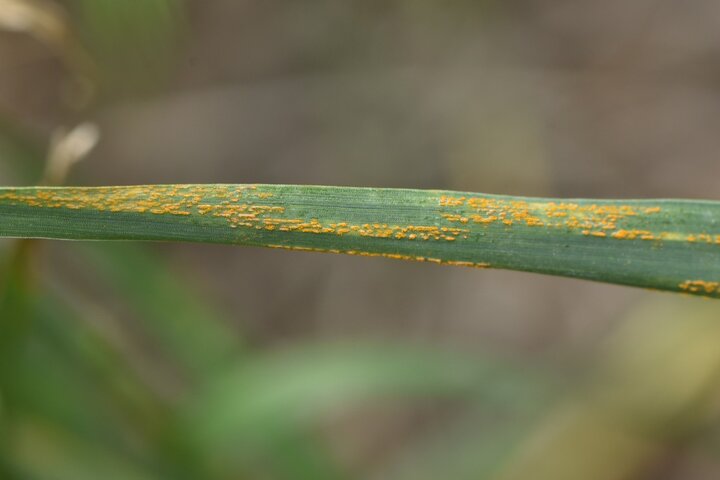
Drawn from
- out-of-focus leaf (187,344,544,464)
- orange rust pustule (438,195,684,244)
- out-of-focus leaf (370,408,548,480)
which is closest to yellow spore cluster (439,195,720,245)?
orange rust pustule (438,195,684,244)

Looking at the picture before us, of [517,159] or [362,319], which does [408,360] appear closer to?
[362,319]

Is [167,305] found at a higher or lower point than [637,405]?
higher

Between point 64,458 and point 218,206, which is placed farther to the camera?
point 64,458

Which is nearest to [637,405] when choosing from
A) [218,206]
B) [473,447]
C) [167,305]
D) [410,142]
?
[473,447]

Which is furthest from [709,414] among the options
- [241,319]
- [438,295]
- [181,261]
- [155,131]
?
[155,131]

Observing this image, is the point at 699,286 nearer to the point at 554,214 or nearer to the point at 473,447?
the point at 554,214

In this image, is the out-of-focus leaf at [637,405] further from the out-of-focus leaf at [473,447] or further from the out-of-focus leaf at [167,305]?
the out-of-focus leaf at [167,305]

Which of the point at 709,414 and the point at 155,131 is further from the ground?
the point at 155,131

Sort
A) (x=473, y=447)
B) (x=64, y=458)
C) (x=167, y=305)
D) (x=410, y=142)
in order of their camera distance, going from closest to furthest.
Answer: (x=64, y=458), (x=167, y=305), (x=473, y=447), (x=410, y=142)
